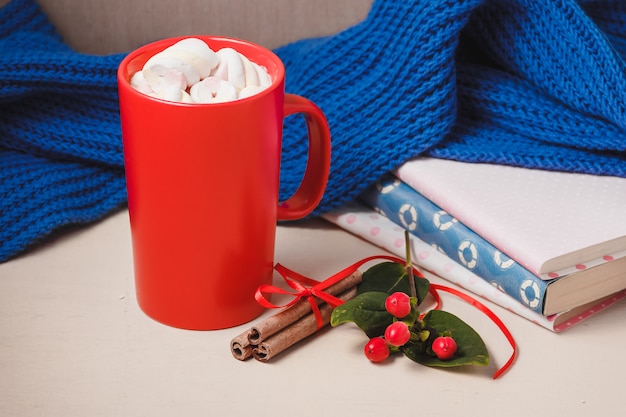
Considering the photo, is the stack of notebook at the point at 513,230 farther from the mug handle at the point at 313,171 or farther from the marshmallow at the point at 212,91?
the marshmallow at the point at 212,91

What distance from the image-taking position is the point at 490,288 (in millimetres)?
756

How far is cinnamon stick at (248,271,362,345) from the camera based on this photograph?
2.21 feet

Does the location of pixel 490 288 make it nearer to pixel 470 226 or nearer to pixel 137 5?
pixel 470 226

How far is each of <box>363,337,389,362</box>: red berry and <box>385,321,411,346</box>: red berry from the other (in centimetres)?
1

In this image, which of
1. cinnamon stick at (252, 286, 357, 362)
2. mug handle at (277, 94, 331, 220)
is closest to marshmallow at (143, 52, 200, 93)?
mug handle at (277, 94, 331, 220)

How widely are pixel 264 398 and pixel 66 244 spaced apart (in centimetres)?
28

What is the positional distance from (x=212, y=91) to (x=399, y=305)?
0.22 metres

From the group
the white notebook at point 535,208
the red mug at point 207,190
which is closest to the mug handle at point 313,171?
the red mug at point 207,190

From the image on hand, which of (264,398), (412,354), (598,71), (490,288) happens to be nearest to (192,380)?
(264,398)

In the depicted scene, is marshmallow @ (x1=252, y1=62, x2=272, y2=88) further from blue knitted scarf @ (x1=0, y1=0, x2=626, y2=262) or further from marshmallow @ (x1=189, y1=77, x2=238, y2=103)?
blue knitted scarf @ (x1=0, y1=0, x2=626, y2=262)

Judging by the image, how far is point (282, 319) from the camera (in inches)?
27.0

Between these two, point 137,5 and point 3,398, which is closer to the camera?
point 3,398

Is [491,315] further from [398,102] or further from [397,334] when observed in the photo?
[398,102]

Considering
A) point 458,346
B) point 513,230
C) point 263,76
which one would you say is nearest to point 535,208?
point 513,230
